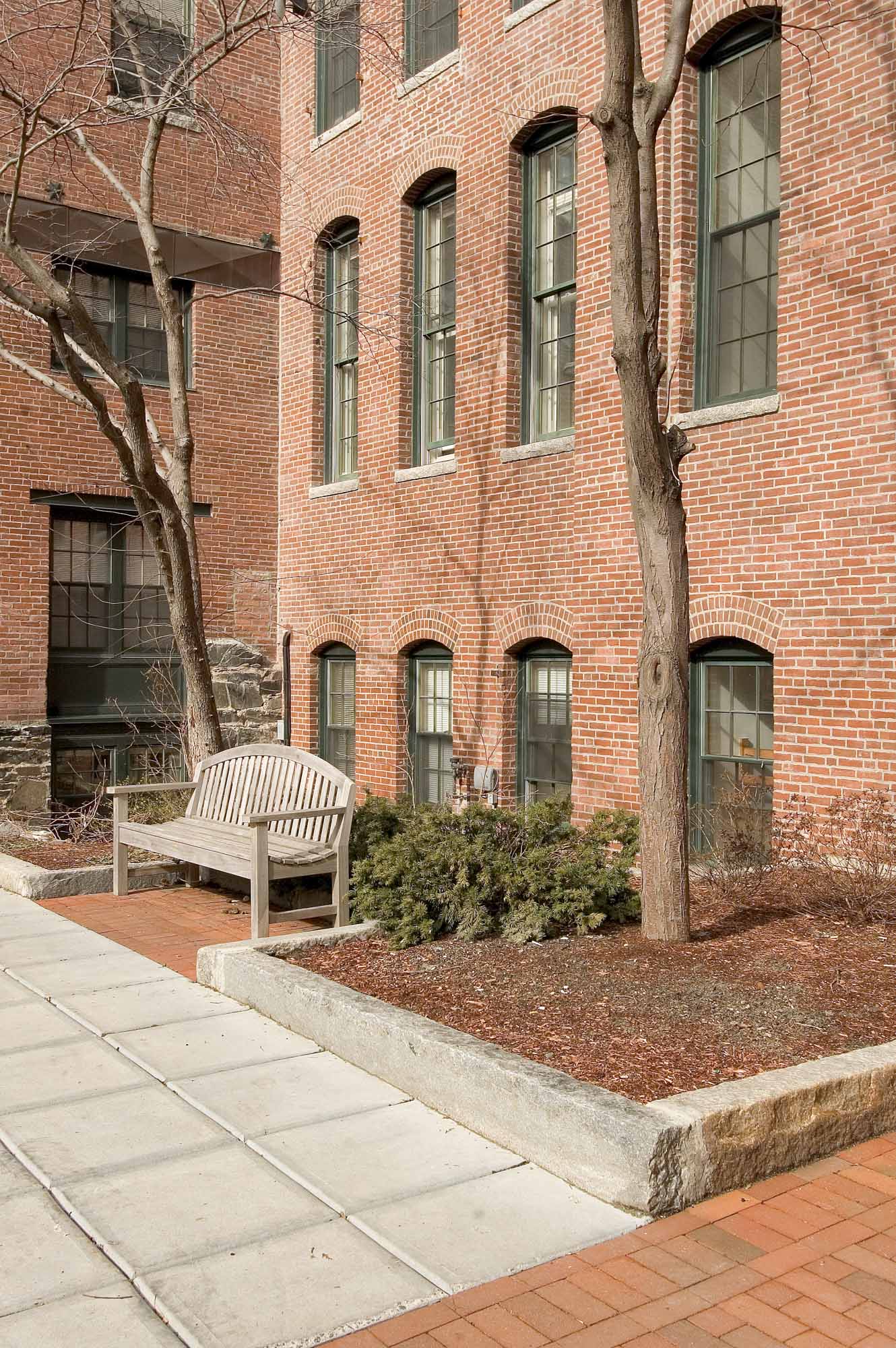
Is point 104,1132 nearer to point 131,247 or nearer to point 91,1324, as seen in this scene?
point 91,1324

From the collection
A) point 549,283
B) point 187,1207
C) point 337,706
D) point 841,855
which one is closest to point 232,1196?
point 187,1207

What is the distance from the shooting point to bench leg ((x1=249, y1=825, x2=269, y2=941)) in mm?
7371

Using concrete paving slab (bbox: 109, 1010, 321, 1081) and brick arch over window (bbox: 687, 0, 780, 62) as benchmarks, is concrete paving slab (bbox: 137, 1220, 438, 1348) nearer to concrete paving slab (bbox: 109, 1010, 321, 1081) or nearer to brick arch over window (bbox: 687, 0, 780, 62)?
Result: concrete paving slab (bbox: 109, 1010, 321, 1081)

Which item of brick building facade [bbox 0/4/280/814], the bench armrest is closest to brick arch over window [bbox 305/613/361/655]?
brick building facade [bbox 0/4/280/814]

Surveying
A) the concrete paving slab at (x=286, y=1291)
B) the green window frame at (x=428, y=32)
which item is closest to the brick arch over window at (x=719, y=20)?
the green window frame at (x=428, y=32)

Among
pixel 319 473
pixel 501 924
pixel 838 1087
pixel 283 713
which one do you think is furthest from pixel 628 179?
pixel 283 713

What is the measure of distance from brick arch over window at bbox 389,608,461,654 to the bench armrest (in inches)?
178

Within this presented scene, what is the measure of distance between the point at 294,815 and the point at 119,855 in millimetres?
2586

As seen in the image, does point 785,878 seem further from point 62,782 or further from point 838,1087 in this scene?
point 62,782

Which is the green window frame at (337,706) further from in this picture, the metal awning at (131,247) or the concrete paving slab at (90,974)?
the concrete paving slab at (90,974)

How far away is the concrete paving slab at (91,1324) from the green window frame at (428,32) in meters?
12.4

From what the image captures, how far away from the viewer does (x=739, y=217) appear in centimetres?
961

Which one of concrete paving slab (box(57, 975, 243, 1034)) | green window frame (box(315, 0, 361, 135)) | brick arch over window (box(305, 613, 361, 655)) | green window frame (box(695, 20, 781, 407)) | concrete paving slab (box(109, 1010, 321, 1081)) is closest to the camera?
concrete paving slab (box(109, 1010, 321, 1081))

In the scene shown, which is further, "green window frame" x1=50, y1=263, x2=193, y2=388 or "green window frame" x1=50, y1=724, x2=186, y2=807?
"green window frame" x1=50, y1=263, x2=193, y2=388
